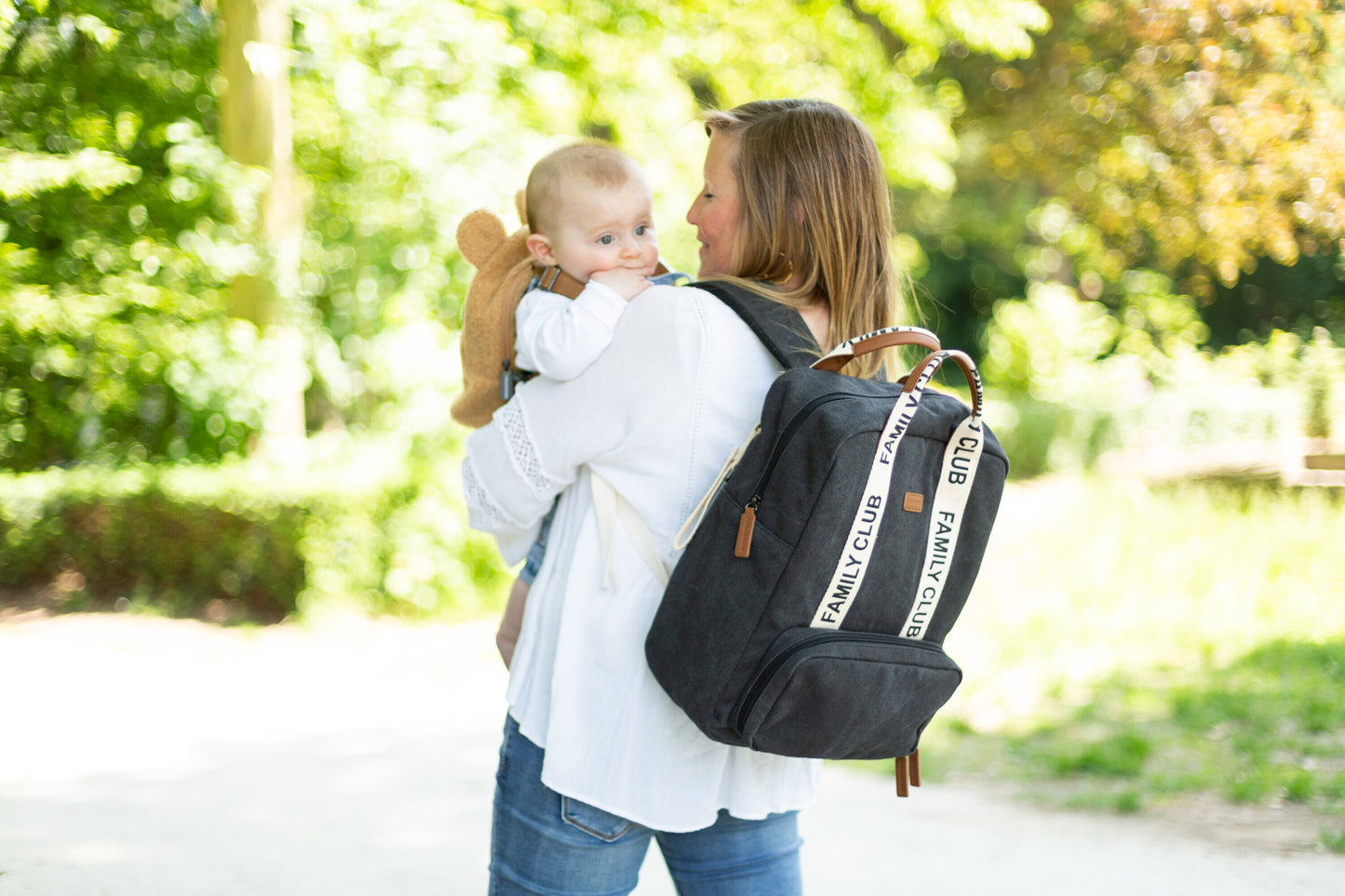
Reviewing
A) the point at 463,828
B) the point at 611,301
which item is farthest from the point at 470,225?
the point at 463,828

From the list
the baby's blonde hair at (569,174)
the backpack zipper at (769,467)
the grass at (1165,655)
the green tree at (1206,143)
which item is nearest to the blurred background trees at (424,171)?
the green tree at (1206,143)

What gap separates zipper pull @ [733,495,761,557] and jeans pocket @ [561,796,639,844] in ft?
1.46

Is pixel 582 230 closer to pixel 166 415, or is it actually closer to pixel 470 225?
pixel 470 225

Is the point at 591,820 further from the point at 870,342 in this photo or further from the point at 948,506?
the point at 870,342

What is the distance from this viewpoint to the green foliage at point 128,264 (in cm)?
423

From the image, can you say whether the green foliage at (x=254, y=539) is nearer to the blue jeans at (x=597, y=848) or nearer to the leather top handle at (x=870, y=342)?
the blue jeans at (x=597, y=848)

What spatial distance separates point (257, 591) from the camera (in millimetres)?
6637

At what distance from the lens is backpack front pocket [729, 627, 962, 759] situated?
1368 mm

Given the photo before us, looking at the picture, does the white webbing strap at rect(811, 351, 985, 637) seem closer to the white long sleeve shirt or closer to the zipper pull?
the zipper pull

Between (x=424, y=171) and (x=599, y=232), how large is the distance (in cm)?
485

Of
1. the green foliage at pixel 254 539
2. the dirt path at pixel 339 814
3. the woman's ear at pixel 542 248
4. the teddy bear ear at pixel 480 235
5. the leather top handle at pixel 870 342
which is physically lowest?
the dirt path at pixel 339 814

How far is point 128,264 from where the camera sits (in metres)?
5.95

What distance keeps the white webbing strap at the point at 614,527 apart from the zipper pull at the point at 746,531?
182 mm

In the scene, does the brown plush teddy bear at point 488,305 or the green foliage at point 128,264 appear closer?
the brown plush teddy bear at point 488,305
